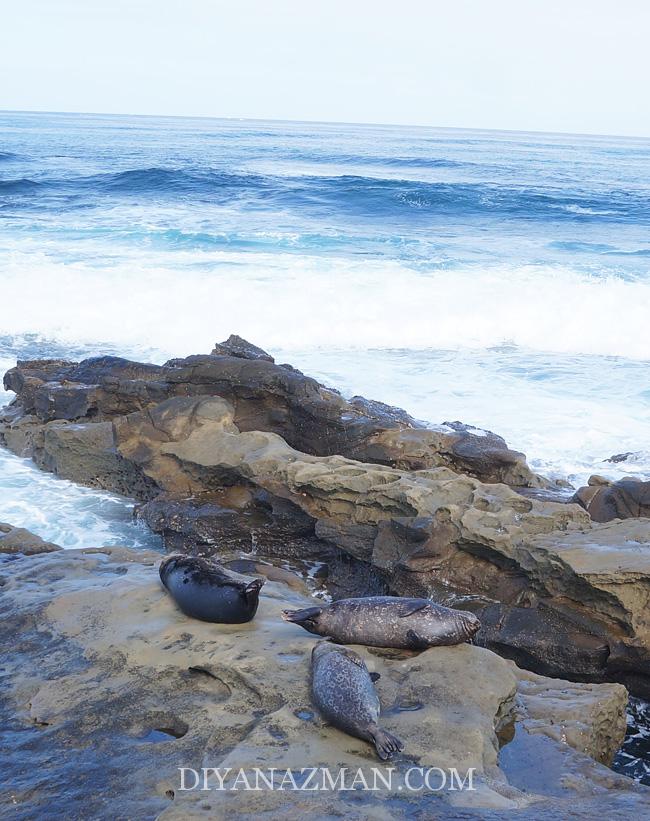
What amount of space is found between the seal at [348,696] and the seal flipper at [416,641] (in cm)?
38

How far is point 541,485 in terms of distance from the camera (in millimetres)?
8703

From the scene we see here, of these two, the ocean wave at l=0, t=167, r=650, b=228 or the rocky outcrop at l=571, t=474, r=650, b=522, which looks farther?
the ocean wave at l=0, t=167, r=650, b=228

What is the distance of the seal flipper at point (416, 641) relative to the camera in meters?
4.84

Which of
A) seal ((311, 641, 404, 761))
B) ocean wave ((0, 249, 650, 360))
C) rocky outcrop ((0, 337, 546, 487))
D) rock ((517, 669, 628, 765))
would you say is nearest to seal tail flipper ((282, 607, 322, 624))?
seal ((311, 641, 404, 761))

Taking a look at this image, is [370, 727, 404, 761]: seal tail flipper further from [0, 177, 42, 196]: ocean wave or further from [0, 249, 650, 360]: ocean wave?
[0, 177, 42, 196]: ocean wave

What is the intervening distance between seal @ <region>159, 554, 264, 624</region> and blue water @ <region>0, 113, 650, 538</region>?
3.34 m

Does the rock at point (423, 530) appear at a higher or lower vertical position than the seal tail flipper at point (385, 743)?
lower

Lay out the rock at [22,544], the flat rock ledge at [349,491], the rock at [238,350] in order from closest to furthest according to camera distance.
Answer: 1. the flat rock ledge at [349,491]
2. the rock at [22,544]
3. the rock at [238,350]

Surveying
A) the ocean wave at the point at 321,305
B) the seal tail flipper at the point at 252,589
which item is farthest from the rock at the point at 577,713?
the ocean wave at the point at 321,305

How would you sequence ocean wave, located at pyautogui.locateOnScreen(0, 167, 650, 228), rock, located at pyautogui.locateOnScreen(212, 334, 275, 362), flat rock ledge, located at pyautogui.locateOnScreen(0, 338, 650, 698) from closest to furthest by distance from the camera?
flat rock ledge, located at pyautogui.locateOnScreen(0, 338, 650, 698)
rock, located at pyautogui.locateOnScreen(212, 334, 275, 362)
ocean wave, located at pyautogui.locateOnScreen(0, 167, 650, 228)

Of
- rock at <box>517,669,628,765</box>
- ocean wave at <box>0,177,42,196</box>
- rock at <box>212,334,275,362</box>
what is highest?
ocean wave at <box>0,177,42,196</box>

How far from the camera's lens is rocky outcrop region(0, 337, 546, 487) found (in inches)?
344

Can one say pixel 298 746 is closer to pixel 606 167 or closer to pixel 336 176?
pixel 336 176

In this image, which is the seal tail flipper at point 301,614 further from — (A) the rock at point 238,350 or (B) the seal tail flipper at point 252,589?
(A) the rock at point 238,350
